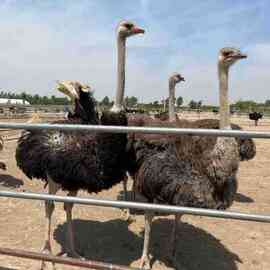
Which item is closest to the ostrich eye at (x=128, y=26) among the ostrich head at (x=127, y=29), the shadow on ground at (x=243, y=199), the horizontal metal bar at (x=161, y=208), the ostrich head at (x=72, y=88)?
the ostrich head at (x=127, y=29)

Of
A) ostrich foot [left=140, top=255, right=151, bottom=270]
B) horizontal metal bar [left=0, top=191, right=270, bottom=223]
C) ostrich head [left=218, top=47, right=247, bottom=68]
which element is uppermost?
ostrich head [left=218, top=47, right=247, bottom=68]

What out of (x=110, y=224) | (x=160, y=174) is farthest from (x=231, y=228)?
(x=160, y=174)

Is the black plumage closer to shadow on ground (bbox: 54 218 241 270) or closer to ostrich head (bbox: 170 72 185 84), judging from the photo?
shadow on ground (bbox: 54 218 241 270)

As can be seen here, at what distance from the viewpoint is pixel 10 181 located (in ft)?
23.9

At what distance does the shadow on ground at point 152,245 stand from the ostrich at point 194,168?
419 mm

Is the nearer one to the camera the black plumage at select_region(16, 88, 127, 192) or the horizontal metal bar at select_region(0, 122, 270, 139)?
the horizontal metal bar at select_region(0, 122, 270, 139)

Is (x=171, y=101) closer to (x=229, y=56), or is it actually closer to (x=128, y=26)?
(x=128, y=26)

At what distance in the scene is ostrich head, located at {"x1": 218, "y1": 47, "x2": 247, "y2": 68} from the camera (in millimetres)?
4055

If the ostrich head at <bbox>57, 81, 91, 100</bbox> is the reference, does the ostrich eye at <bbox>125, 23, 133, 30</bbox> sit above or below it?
above

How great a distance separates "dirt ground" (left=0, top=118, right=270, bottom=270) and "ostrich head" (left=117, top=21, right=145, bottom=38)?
2.14 m

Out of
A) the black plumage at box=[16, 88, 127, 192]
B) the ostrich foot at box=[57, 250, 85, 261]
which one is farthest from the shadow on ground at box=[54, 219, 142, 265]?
the black plumage at box=[16, 88, 127, 192]

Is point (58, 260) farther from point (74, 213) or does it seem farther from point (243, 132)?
point (74, 213)

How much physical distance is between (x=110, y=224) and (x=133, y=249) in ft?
2.47

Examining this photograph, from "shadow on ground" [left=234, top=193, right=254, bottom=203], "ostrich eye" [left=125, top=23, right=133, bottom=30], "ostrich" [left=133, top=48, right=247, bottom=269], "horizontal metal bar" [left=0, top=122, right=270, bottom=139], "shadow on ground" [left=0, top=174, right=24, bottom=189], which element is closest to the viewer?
"horizontal metal bar" [left=0, top=122, right=270, bottom=139]
